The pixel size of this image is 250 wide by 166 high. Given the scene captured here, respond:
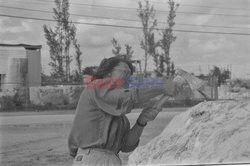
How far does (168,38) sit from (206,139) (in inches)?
58.6

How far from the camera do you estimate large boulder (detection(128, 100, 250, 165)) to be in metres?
2.72

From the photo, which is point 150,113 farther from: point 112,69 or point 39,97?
point 39,97

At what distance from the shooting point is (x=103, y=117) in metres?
1.58

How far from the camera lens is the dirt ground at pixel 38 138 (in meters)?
4.39

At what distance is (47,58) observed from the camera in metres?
3.96

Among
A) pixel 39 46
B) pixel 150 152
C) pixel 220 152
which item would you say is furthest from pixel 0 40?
pixel 220 152

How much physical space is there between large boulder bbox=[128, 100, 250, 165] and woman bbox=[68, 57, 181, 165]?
1375mm

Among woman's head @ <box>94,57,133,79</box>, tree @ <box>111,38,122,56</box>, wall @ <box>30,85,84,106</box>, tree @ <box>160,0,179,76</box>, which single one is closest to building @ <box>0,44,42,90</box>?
tree @ <box>111,38,122,56</box>

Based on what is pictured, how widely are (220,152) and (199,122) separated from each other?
0.69 meters

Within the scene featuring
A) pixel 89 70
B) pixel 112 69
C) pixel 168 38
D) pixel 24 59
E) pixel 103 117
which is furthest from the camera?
pixel 24 59

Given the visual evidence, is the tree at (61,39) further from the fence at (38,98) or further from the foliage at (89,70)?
the fence at (38,98)

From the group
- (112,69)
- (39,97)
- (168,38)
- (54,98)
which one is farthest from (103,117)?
(39,97)

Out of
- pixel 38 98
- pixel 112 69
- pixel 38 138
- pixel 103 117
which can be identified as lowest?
pixel 38 138

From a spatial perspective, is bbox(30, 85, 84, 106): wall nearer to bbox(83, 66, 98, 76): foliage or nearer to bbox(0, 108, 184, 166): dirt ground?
bbox(0, 108, 184, 166): dirt ground
